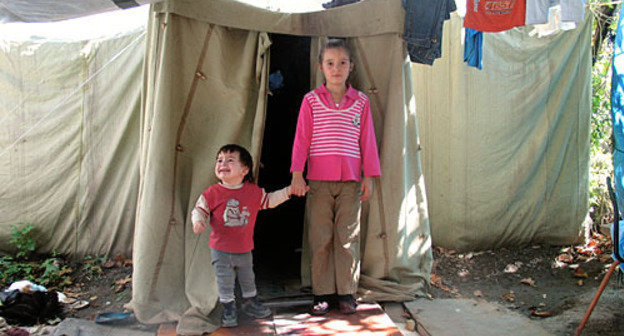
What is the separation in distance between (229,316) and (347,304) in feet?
3.05

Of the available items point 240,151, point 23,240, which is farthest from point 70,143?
point 240,151

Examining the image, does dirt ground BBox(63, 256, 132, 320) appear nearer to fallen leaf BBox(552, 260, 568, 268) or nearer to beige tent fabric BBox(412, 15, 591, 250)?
beige tent fabric BBox(412, 15, 591, 250)

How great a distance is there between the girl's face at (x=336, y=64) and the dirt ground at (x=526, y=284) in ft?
7.34

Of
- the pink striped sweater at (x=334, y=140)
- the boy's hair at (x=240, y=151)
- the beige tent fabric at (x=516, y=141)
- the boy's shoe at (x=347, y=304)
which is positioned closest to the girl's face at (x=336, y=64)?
the pink striped sweater at (x=334, y=140)

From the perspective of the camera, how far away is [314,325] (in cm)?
354

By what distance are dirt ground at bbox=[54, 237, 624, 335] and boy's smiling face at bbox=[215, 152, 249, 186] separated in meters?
1.84

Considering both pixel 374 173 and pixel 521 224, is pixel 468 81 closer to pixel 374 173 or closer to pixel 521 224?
pixel 521 224

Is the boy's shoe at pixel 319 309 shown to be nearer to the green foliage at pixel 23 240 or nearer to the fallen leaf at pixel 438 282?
the fallen leaf at pixel 438 282

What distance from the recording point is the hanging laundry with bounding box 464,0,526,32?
446cm

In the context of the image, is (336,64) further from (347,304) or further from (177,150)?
(347,304)

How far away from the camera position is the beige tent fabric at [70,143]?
546 cm

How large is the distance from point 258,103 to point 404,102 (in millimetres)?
1254

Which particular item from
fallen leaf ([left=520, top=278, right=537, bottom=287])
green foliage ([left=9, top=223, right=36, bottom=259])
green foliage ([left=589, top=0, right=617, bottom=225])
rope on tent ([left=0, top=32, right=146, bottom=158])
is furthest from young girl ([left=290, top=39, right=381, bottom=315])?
green foliage ([left=589, top=0, right=617, bottom=225])

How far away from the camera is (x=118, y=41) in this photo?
5.52 m
